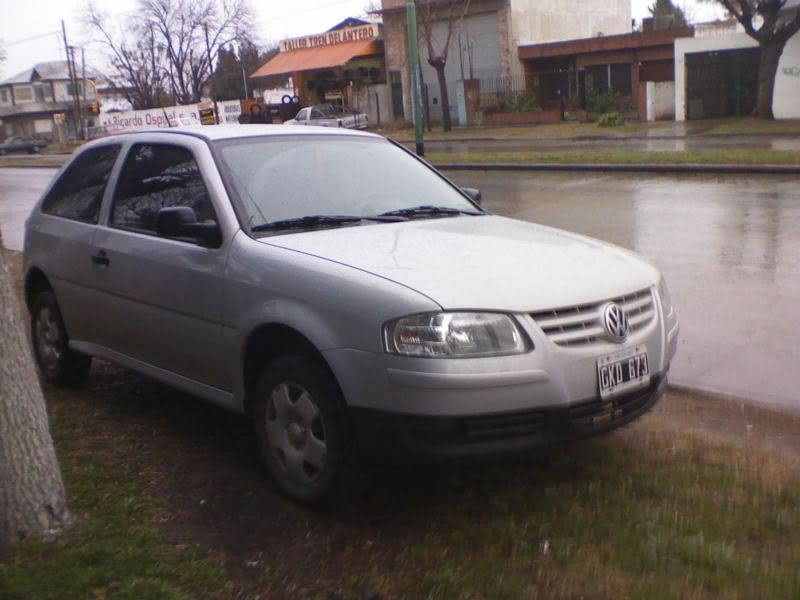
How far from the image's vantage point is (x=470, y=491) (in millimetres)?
4363

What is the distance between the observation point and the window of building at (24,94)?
315 ft

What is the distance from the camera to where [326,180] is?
513 cm

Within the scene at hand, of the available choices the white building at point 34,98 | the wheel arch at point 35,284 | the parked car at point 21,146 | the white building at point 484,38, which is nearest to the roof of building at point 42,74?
the white building at point 34,98

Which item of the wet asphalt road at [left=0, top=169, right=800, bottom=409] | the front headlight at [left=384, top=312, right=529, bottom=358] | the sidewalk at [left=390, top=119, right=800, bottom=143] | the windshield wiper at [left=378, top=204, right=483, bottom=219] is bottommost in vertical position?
the sidewalk at [left=390, top=119, right=800, bottom=143]

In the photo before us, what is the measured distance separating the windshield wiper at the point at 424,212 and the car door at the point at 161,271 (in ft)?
3.13

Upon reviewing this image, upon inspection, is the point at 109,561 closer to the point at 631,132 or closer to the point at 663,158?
the point at 663,158

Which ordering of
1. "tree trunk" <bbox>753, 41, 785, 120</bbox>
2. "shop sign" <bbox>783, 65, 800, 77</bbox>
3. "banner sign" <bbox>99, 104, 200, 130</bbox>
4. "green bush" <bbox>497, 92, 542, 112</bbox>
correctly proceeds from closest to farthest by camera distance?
"tree trunk" <bbox>753, 41, 785, 120</bbox>
"shop sign" <bbox>783, 65, 800, 77</bbox>
"green bush" <bbox>497, 92, 542, 112</bbox>
"banner sign" <bbox>99, 104, 200, 130</bbox>

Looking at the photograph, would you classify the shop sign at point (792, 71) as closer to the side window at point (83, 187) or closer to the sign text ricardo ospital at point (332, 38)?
the sign text ricardo ospital at point (332, 38)

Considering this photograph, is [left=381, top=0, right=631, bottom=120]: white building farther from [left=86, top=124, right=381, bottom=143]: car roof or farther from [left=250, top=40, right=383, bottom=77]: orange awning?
[left=86, top=124, right=381, bottom=143]: car roof

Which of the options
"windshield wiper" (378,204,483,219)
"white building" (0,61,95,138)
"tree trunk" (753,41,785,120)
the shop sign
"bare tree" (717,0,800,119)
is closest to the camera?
"windshield wiper" (378,204,483,219)

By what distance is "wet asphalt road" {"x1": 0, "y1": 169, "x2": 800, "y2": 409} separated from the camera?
252 inches

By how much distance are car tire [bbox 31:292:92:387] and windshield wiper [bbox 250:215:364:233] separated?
6.55 ft

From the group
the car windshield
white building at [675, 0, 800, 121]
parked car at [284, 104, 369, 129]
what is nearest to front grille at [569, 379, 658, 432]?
the car windshield

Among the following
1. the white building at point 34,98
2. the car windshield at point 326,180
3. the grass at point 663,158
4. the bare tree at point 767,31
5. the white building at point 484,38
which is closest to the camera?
the car windshield at point 326,180
